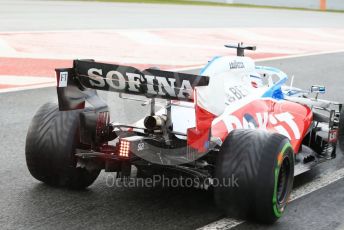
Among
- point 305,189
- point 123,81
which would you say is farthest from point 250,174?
point 305,189

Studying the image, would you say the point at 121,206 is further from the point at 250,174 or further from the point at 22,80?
the point at 22,80

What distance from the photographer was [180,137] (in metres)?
5.34

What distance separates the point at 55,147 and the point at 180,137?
0.96 metres

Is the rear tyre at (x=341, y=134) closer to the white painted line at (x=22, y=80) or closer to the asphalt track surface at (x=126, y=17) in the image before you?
the white painted line at (x=22, y=80)

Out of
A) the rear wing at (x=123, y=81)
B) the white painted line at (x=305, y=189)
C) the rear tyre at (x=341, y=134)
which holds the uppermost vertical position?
the rear wing at (x=123, y=81)

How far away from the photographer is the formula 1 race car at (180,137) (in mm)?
4852

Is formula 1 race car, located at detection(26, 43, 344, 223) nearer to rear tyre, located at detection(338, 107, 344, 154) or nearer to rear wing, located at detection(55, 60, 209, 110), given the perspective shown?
rear wing, located at detection(55, 60, 209, 110)

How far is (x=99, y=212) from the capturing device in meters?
5.25

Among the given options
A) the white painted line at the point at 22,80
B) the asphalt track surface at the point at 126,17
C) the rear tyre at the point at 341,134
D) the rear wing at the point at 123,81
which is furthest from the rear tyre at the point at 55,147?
the asphalt track surface at the point at 126,17

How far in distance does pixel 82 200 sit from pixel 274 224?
1476 mm

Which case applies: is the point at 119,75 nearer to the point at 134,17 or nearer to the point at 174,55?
the point at 174,55

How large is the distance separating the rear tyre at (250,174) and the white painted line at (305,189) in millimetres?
140

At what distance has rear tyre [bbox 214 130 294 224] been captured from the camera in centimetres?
485

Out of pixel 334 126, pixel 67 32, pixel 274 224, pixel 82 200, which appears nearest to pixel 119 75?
pixel 82 200
